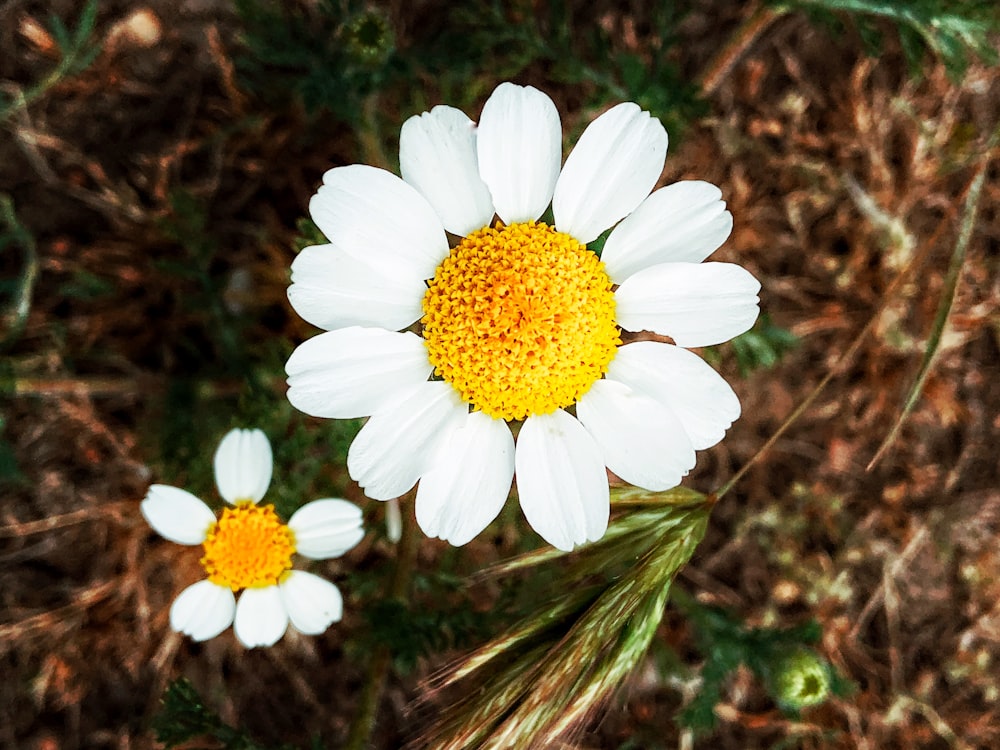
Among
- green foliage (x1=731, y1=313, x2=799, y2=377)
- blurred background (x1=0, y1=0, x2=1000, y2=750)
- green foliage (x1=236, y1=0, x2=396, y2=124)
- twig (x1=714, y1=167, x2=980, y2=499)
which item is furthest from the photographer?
blurred background (x1=0, y1=0, x2=1000, y2=750)

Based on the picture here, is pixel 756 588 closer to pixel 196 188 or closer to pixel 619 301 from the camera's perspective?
pixel 619 301

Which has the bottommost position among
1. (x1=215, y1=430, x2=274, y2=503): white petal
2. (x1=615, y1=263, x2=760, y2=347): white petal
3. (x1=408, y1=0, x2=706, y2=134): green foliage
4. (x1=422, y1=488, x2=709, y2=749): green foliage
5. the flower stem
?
the flower stem

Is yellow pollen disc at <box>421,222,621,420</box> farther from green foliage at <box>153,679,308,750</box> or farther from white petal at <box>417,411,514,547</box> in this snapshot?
green foliage at <box>153,679,308,750</box>

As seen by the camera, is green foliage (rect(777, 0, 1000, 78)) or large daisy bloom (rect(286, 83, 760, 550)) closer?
large daisy bloom (rect(286, 83, 760, 550))

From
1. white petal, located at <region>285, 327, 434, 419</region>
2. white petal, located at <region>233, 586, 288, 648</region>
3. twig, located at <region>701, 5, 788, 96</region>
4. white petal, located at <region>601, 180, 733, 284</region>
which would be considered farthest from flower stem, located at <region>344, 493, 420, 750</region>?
twig, located at <region>701, 5, 788, 96</region>

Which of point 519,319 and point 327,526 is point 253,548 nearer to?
point 327,526
